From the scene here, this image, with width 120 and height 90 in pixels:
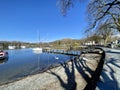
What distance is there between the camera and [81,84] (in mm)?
10961

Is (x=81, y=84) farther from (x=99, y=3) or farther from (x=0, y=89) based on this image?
(x=99, y=3)

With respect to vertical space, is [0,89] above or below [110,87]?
below

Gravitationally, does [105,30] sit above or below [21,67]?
above

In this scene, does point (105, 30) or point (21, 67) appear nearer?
point (21, 67)

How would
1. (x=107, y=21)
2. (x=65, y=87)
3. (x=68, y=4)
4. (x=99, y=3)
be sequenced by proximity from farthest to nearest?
1. (x=107, y=21)
2. (x=99, y=3)
3. (x=68, y=4)
4. (x=65, y=87)

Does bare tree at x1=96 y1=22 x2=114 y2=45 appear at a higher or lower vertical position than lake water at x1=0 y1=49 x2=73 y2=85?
higher

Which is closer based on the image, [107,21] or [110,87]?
[110,87]

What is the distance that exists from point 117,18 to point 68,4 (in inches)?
554

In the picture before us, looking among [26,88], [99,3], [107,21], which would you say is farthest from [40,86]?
[107,21]

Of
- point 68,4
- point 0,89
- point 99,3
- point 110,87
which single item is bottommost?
point 0,89

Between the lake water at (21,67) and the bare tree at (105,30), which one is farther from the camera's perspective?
the bare tree at (105,30)

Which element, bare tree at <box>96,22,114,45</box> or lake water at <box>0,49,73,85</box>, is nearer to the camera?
lake water at <box>0,49,73,85</box>

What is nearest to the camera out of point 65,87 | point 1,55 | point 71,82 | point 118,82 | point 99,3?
point 118,82

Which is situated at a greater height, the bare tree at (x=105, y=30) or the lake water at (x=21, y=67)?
the bare tree at (x=105, y=30)
